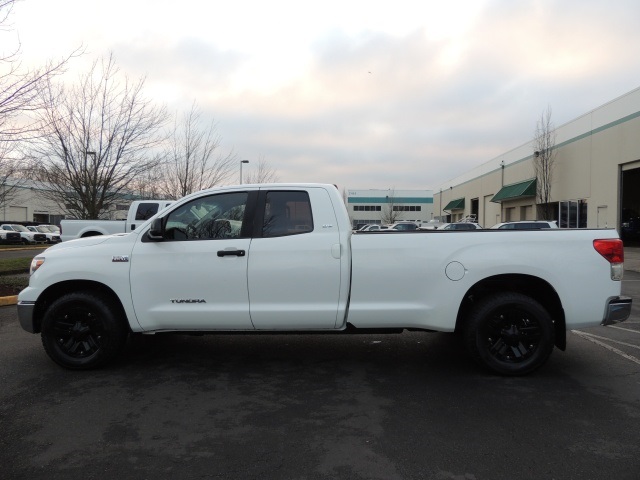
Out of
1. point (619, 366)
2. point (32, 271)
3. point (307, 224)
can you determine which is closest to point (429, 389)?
point (307, 224)

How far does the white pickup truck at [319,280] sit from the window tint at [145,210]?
8871mm

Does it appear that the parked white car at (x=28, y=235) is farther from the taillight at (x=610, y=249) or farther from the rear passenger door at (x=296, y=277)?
the taillight at (x=610, y=249)

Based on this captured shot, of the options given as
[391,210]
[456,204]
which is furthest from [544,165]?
[391,210]

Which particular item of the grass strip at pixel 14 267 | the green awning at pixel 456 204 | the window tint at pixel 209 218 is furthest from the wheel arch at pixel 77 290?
the green awning at pixel 456 204

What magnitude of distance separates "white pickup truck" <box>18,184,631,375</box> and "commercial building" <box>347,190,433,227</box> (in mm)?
86698

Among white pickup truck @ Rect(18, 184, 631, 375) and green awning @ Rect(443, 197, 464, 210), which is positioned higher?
green awning @ Rect(443, 197, 464, 210)

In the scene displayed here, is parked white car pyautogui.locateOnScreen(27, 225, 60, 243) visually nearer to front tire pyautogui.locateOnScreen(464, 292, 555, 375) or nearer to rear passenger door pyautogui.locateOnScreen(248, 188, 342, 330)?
rear passenger door pyautogui.locateOnScreen(248, 188, 342, 330)

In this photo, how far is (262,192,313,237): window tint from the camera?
15.3ft

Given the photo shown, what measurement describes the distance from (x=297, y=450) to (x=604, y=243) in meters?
3.50

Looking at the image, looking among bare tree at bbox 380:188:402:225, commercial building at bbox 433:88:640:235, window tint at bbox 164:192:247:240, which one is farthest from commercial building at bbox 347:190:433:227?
window tint at bbox 164:192:247:240

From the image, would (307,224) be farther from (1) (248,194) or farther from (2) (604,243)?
(2) (604,243)

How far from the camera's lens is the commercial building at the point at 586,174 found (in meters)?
24.2

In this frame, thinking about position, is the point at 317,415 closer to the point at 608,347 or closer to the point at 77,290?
the point at 77,290

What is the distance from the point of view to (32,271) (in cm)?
502
